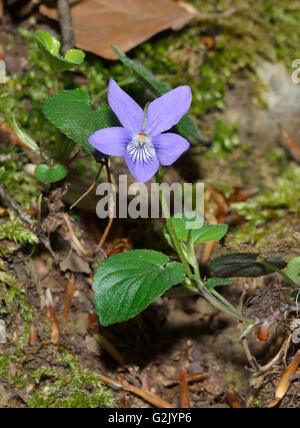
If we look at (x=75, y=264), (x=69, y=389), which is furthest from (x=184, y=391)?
(x=75, y=264)

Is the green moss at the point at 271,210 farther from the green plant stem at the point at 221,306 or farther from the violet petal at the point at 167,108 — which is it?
the violet petal at the point at 167,108

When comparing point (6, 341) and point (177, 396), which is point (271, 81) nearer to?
point (177, 396)

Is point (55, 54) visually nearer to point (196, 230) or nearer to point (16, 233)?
point (16, 233)

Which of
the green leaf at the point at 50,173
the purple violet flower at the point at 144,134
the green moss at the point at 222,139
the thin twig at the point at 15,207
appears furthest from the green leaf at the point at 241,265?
the green moss at the point at 222,139

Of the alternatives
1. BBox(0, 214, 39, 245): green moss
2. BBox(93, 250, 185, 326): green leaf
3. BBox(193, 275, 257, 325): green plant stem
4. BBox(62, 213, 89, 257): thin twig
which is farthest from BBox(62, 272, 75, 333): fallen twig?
BBox(193, 275, 257, 325): green plant stem
